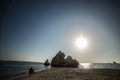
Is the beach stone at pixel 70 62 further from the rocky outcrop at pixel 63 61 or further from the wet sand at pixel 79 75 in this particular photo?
the wet sand at pixel 79 75

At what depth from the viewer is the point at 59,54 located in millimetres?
92125

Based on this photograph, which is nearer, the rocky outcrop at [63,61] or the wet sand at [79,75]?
the wet sand at [79,75]

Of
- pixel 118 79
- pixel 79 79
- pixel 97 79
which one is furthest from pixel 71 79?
pixel 118 79

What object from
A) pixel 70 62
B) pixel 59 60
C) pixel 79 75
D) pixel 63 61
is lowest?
pixel 79 75

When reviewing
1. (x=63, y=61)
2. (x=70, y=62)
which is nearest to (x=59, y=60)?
(x=63, y=61)

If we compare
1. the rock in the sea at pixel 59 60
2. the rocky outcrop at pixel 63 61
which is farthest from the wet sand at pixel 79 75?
the rock in the sea at pixel 59 60

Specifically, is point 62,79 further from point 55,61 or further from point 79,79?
point 55,61

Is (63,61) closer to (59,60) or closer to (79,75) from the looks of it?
(59,60)

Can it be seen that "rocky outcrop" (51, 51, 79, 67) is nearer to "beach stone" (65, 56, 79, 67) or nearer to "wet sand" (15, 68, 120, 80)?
"beach stone" (65, 56, 79, 67)

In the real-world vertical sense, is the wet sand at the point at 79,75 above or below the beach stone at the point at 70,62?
below

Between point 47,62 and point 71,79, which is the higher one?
point 47,62

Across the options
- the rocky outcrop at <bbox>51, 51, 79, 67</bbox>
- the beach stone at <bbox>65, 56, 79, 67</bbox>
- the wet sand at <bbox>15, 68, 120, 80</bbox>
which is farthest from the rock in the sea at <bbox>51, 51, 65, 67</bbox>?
the wet sand at <bbox>15, 68, 120, 80</bbox>

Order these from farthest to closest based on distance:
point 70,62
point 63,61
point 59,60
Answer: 1. point 59,60
2. point 63,61
3. point 70,62

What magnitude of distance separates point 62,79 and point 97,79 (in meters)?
4.83
